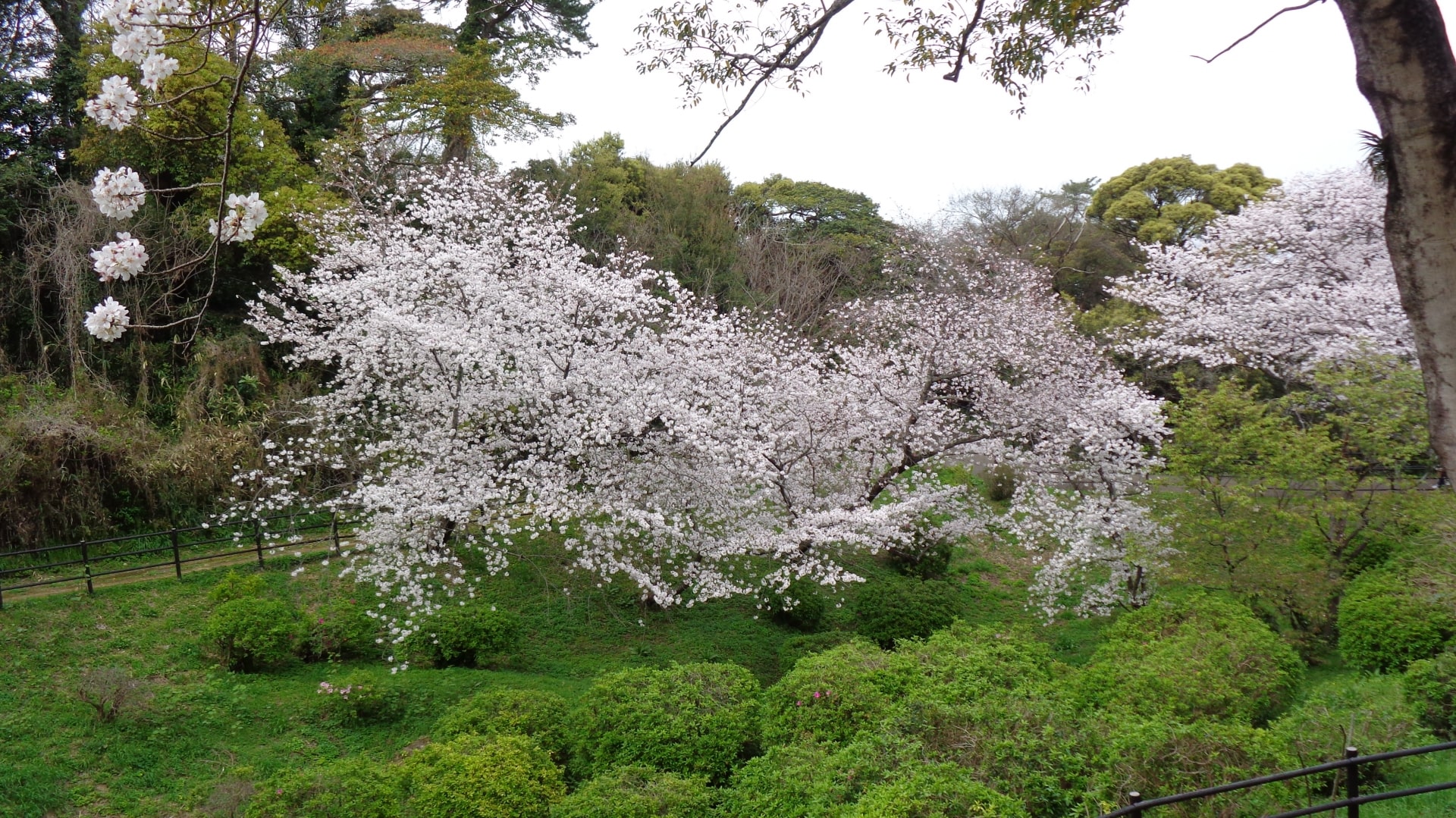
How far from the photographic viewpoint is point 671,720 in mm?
6547

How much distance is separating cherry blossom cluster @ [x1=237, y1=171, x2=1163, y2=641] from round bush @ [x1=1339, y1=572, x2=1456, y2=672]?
2.26 metres

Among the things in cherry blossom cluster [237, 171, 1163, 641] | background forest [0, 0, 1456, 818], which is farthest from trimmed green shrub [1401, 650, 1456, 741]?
cherry blossom cluster [237, 171, 1163, 641]

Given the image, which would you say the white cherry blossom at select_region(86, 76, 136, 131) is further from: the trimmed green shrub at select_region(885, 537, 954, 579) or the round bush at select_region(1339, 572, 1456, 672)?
the trimmed green shrub at select_region(885, 537, 954, 579)

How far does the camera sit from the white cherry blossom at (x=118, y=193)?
327 cm

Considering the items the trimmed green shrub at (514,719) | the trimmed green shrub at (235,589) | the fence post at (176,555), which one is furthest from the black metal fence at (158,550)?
the trimmed green shrub at (514,719)

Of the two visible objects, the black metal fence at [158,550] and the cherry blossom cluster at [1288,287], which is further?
the cherry blossom cluster at [1288,287]

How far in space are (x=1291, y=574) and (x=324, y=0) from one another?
379 inches

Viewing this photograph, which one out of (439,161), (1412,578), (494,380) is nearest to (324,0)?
(494,380)

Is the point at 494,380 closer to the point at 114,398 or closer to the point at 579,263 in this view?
the point at 579,263

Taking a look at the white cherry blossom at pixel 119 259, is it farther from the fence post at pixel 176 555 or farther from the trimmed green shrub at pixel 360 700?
the fence post at pixel 176 555

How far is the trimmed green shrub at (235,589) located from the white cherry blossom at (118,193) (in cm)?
805

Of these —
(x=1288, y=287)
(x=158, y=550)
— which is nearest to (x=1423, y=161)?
(x=1288, y=287)

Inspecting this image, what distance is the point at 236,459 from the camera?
42.4 ft

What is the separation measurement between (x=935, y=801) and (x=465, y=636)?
22.0 ft
